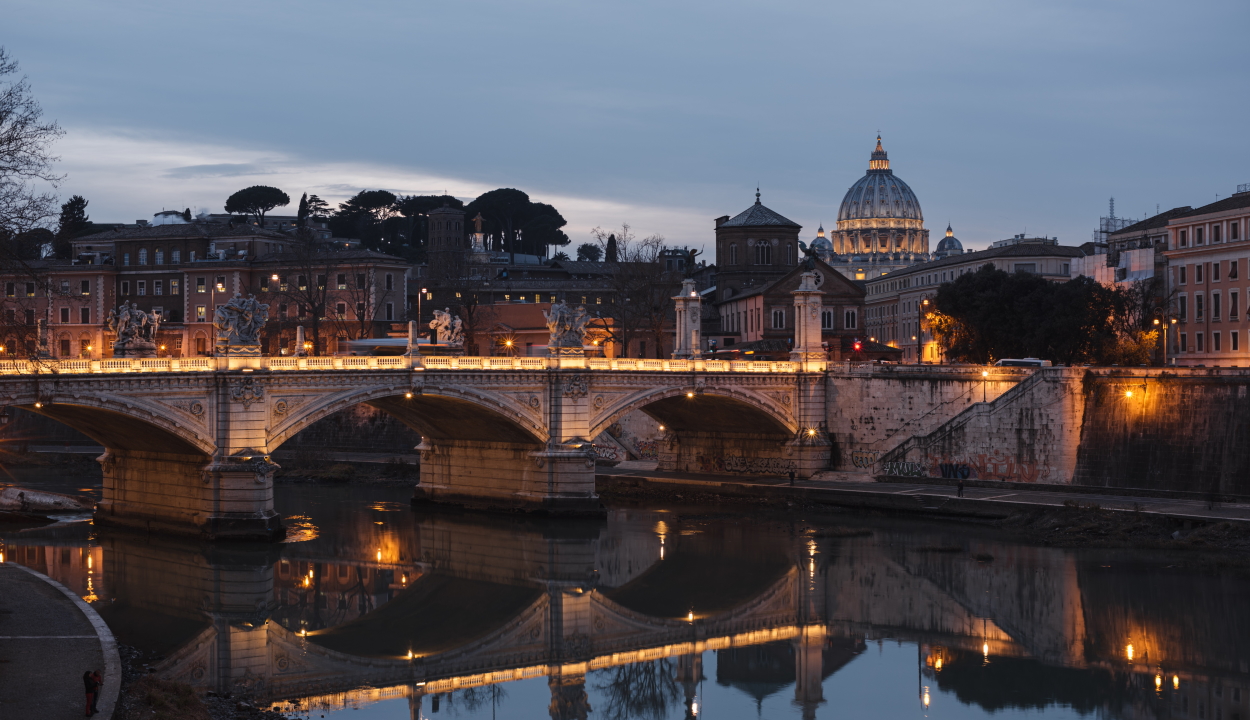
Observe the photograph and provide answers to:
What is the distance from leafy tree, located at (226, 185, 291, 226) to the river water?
82.9 meters

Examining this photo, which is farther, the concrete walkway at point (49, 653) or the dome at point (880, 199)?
the dome at point (880, 199)

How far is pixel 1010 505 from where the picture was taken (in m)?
46.9

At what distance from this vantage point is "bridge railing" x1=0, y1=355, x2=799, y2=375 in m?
40.7

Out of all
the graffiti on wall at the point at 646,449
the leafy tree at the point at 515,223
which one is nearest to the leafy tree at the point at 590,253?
the leafy tree at the point at 515,223

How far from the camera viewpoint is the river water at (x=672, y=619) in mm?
29266

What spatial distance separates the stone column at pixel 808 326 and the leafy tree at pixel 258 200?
80891 millimetres

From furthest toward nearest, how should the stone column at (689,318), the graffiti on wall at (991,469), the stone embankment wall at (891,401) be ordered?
the stone column at (689,318), the stone embankment wall at (891,401), the graffiti on wall at (991,469)

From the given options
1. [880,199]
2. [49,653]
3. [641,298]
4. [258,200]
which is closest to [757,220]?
[641,298]

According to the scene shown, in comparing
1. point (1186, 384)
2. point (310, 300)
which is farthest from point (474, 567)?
point (310, 300)

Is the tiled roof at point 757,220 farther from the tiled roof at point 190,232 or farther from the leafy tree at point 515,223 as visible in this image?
the leafy tree at point 515,223

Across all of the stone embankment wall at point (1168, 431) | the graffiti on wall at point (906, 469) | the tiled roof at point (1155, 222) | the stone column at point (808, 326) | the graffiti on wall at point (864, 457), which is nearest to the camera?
the stone embankment wall at point (1168, 431)

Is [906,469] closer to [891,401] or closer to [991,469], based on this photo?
[891,401]

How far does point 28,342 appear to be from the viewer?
29.5 metres

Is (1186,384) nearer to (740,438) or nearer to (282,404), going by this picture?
(740,438)
